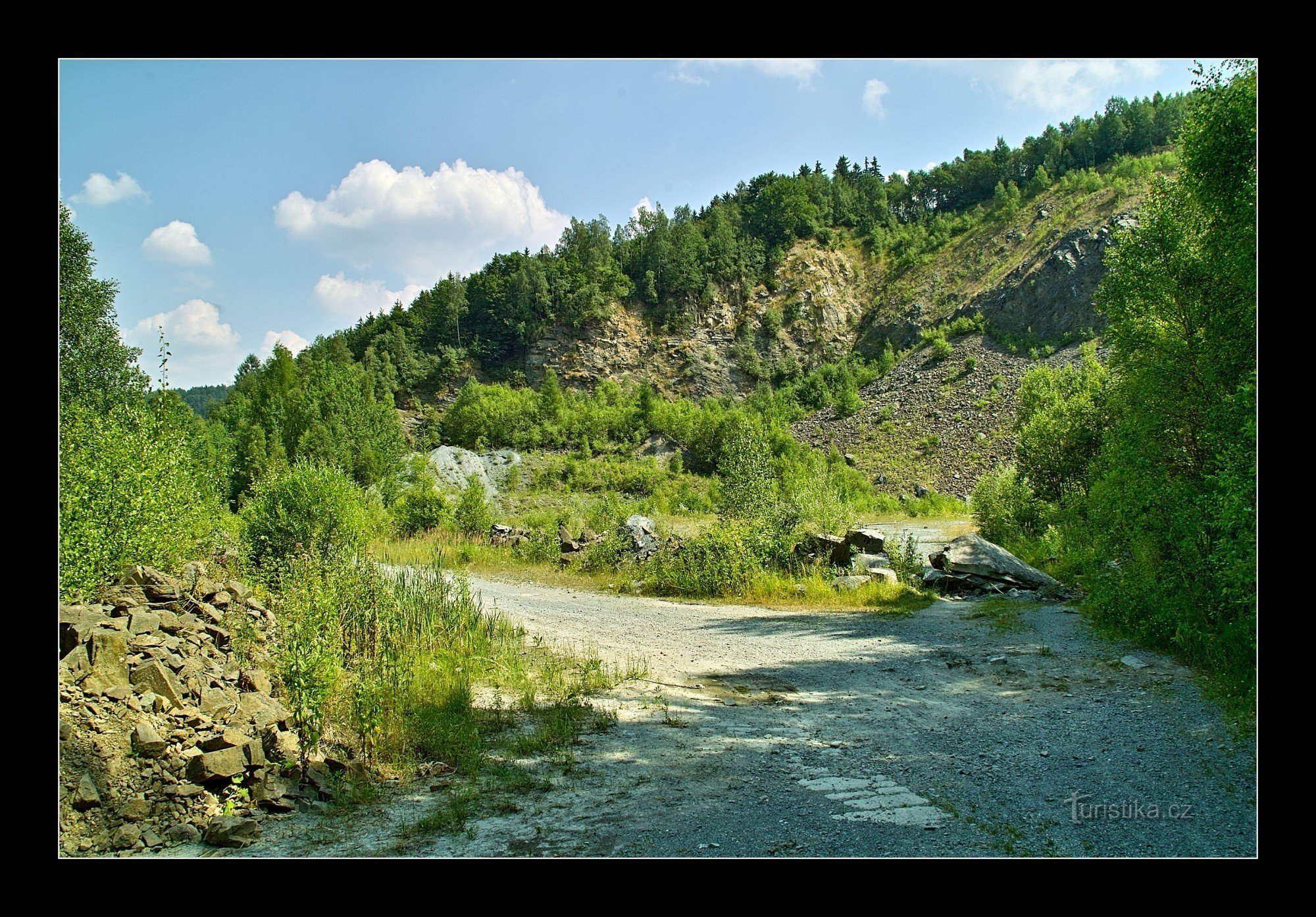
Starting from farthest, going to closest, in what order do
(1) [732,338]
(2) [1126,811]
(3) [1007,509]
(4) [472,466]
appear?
(1) [732,338]
(4) [472,466]
(3) [1007,509]
(2) [1126,811]

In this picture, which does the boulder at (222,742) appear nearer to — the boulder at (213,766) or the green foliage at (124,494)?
the boulder at (213,766)

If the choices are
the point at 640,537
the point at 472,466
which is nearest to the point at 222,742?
the point at 640,537

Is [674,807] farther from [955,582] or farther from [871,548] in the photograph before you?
[871,548]

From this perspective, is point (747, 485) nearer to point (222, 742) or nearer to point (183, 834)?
point (222, 742)

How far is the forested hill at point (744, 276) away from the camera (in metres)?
65.5

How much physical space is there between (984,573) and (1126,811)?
1119cm

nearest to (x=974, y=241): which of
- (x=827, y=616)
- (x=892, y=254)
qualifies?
(x=892, y=254)

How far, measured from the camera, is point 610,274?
7400cm

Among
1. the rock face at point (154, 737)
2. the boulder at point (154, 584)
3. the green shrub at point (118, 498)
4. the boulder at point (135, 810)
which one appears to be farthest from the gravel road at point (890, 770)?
the green shrub at point (118, 498)

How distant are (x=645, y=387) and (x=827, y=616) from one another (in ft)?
135

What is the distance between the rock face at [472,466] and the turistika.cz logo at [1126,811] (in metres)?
30.6

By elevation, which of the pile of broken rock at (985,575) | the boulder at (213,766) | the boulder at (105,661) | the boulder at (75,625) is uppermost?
the boulder at (75,625)

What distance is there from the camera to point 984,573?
15.3 m

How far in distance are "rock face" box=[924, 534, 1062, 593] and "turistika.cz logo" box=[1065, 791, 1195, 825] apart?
10.7 metres
